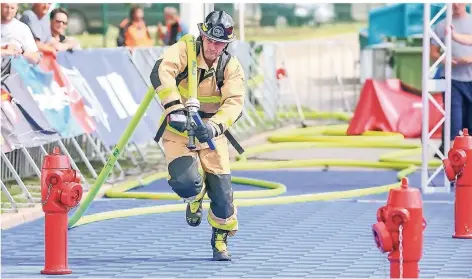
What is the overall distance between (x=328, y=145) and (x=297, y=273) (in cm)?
899

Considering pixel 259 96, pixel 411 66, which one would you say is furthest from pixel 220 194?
pixel 411 66

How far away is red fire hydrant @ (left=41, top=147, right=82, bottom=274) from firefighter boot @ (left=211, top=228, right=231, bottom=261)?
3.90 feet

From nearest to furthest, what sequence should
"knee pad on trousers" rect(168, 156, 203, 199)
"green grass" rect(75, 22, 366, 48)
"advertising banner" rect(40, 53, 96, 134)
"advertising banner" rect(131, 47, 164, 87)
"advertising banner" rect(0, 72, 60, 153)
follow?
"knee pad on trousers" rect(168, 156, 203, 199) < "advertising banner" rect(0, 72, 60, 153) < "advertising banner" rect(40, 53, 96, 134) < "advertising banner" rect(131, 47, 164, 87) < "green grass" rect(75, 22, 366, 48)

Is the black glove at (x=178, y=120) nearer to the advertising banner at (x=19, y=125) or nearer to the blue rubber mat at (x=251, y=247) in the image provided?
the blue rubber mat at (x=251, y=247)

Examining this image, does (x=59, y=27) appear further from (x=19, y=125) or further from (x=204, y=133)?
(x=204, y=133)

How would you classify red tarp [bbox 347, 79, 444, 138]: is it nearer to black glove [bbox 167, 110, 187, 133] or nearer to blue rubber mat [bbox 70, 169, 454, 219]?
blue rubber mat [bbox 70, 169, 454, 219]

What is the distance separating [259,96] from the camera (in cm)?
2264

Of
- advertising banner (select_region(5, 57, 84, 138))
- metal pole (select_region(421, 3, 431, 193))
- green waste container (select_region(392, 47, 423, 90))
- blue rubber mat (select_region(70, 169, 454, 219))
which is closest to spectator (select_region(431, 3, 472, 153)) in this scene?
metal pole (select_region(421, 3, 431, 193))

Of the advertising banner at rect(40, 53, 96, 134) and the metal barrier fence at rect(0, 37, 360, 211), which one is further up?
the advertising banner at rect(40, 53, 96, 134)

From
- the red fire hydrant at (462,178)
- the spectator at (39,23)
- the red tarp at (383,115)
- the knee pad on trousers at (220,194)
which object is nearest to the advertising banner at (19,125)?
the spectator at (39,23)

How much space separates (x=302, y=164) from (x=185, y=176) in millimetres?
6435

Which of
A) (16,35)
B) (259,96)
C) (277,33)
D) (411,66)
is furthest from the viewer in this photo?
(277,33)

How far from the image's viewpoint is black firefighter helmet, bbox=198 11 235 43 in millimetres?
9945

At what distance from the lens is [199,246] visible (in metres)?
11.0
